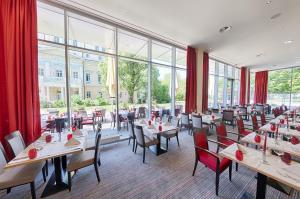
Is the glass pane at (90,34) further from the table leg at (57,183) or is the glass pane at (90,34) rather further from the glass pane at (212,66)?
the glass pane at (212,66)

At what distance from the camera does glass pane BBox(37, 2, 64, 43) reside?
131 inches

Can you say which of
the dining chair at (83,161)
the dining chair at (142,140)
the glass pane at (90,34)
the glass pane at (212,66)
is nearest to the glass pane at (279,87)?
the glass pane at (212,66)

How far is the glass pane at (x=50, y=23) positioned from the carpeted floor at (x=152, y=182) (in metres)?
3.07

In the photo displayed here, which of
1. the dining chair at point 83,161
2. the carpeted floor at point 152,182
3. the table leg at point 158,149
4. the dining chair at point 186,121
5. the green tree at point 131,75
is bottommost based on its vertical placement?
the carpeted floor at point 152,182

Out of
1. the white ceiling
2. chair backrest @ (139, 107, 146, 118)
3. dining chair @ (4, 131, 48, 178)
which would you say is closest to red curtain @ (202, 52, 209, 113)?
the white ceiling

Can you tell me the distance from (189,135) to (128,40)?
13.4 feet

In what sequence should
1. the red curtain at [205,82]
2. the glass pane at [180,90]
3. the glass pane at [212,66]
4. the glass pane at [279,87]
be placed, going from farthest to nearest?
the glass pane at [279,87] < the glass pane at [212,66] < the red curtain at [205,82] < the glass pane at [180,90]

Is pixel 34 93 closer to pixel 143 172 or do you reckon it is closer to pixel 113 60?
pixel 113 60

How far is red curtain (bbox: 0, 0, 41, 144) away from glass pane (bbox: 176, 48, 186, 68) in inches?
197

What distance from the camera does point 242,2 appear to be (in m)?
3.04

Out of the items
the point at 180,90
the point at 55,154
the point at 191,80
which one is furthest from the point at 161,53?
the point at 55,154

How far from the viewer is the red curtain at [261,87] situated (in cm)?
1128

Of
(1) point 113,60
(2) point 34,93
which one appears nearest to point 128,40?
(1) point 113,60

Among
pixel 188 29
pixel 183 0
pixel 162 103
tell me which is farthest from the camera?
pixel 162 103
